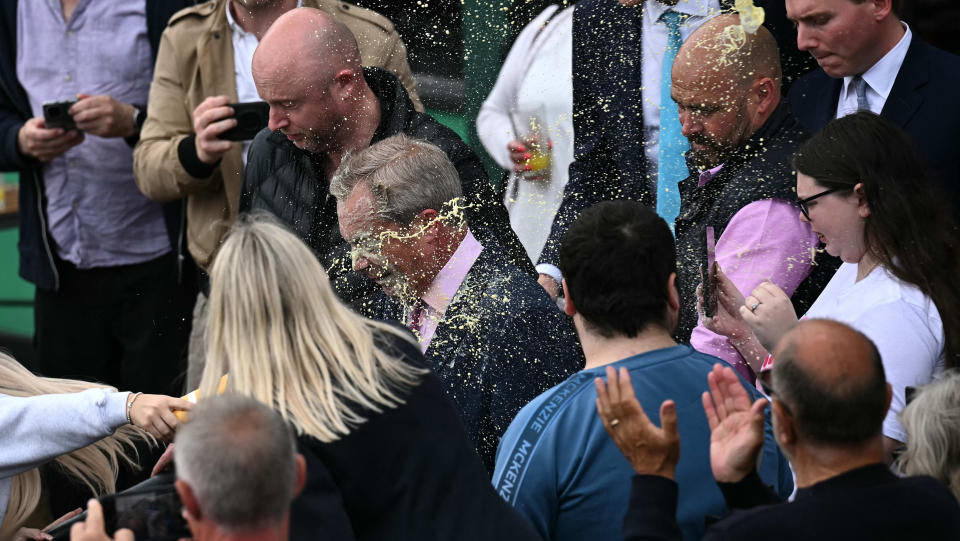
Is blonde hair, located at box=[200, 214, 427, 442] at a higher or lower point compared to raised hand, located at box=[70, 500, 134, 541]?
higher

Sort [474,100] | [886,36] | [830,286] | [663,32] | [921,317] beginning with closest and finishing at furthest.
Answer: [921,317] → [830,286] → [886,36] → [663,32] → [474,100]

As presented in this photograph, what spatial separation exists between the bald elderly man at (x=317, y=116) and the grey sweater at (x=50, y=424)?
975 millimetres

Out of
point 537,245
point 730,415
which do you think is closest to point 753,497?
point 730,415

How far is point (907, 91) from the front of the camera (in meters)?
3.01

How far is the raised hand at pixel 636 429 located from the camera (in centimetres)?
187

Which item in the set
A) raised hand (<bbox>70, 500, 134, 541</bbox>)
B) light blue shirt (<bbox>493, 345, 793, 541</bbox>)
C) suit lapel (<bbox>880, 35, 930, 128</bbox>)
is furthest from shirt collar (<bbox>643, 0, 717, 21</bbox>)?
raised hand (<bbox>70, 500, 134, 541</bbox>)

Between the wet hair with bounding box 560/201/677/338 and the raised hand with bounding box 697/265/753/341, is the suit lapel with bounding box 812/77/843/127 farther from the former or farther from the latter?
the wet hair with bounding box 560/201/677/338

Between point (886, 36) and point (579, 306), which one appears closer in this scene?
point (579, 306)

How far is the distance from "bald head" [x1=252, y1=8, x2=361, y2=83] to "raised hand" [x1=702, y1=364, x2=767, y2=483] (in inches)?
71.2

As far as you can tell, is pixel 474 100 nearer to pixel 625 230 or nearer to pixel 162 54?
pixel 162 54

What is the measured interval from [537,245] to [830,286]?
107 cm

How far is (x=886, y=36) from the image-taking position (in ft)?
10.0

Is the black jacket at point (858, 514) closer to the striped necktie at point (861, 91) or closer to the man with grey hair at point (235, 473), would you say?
the man with grey hair at point (235, 473)

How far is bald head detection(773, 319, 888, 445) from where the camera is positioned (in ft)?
5.74
